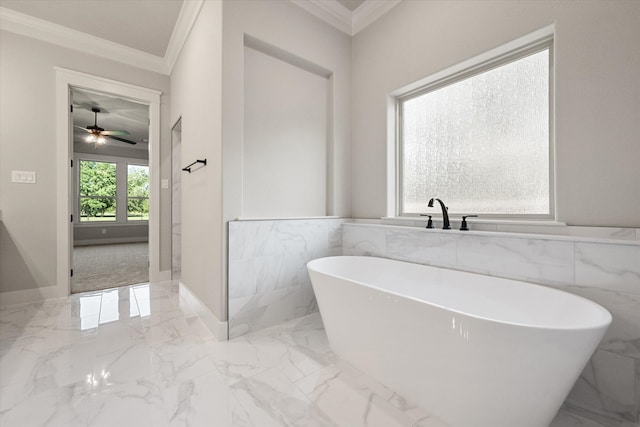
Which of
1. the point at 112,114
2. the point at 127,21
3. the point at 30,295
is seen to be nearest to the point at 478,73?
the point at 127,21

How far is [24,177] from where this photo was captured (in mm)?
2568

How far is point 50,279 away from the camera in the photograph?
267 centimetres

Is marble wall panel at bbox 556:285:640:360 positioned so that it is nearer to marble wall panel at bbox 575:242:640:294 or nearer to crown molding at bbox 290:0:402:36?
marble wall panel at bbox 575:242:640:294

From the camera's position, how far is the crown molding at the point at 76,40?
249 cm

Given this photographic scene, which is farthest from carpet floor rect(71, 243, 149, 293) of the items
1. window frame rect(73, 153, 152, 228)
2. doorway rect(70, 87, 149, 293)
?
window frame rect(73, 153, 152, 228)

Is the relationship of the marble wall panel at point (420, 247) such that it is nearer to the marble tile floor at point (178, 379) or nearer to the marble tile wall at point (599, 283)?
the marble tile wall at point (599, 283)

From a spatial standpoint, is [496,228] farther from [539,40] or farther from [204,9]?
[204,9]

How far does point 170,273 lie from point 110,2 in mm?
2793

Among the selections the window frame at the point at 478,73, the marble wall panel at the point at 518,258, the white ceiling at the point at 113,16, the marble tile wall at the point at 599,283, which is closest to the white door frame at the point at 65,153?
the white ceiling at the point at 113,16

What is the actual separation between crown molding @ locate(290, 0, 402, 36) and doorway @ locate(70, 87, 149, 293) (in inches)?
138

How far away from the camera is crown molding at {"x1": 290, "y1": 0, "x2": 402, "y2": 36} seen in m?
2.31

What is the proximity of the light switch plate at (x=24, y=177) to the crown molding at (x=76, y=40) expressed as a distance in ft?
4.37

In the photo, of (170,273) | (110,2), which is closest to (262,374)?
(170,273)

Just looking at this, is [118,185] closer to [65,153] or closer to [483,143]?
[65,153]
